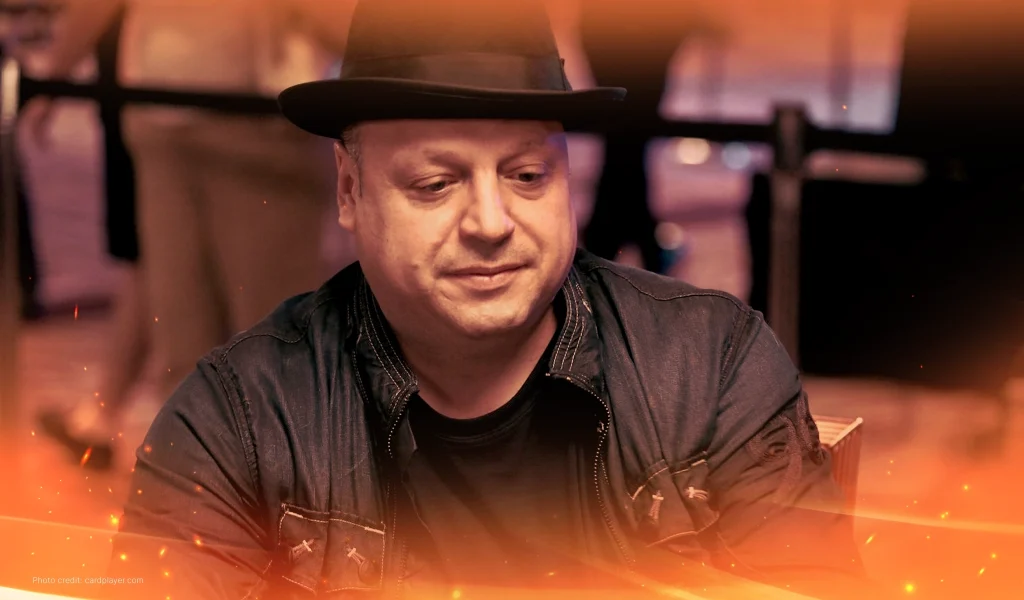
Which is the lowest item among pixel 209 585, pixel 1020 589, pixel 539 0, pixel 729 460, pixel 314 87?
pixel 1020 589

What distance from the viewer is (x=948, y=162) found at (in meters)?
2.94

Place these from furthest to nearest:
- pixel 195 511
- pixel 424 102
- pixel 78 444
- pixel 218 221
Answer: pixel 78 444, pixel 218 221, pixel 195 511, pixel 424 102

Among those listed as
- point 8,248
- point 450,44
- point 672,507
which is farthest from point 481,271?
point 8,248

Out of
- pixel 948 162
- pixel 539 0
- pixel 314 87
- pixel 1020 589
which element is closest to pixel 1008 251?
pixel 948 162

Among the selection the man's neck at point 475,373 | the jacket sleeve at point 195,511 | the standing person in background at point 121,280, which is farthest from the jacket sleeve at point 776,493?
the standing person in background at point 121,280

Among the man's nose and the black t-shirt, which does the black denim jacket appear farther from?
the man's nose

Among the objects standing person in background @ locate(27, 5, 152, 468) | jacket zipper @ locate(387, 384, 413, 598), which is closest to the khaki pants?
standing person in background @ locate(27, 5, 152, 468)

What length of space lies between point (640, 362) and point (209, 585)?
26.5 inches

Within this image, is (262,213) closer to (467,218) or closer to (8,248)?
(8,248)

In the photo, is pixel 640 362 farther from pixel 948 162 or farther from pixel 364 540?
pixel 948 162

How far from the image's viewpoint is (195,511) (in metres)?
1.56

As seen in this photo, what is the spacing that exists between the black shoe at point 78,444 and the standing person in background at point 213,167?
504 millimetres

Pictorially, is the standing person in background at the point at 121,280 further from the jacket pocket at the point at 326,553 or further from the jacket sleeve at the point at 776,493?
the jacket sleeve at the point at 776,493

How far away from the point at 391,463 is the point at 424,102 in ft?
1.69
